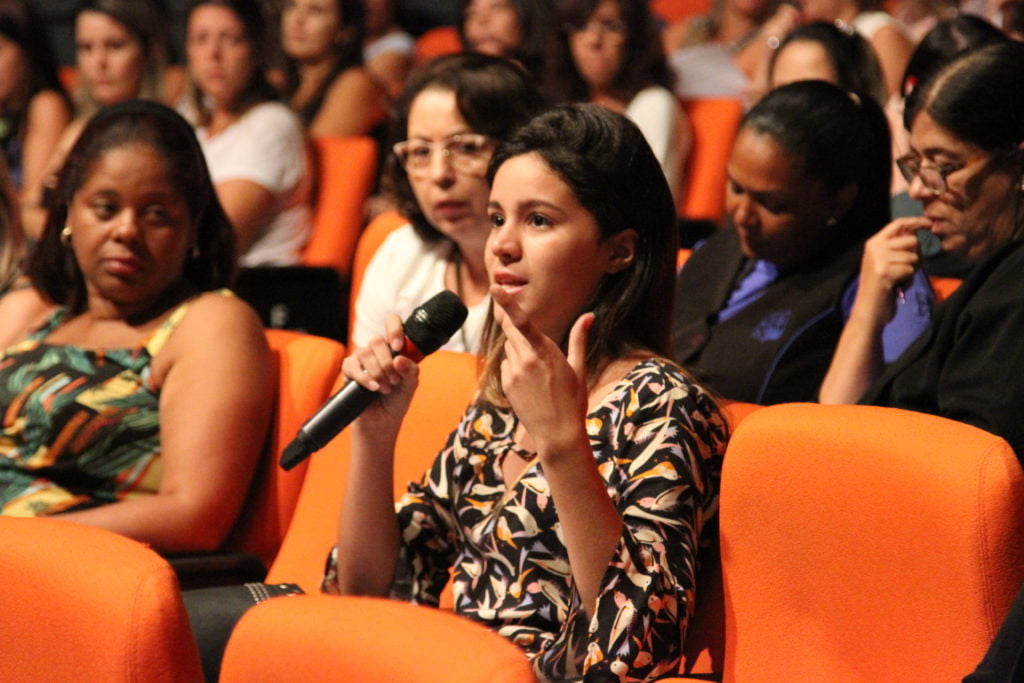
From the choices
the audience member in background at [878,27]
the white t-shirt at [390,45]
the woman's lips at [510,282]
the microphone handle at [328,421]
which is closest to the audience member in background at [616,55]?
the audience member in background at [878,27]

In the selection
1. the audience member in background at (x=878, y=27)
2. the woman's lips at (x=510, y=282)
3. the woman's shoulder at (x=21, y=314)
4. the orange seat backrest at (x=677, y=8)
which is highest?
the woman's lips at (x=510, y=282)

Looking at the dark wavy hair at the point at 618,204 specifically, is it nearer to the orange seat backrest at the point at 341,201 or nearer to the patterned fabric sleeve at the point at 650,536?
the patterned fabric sleeve at the point at 650,536

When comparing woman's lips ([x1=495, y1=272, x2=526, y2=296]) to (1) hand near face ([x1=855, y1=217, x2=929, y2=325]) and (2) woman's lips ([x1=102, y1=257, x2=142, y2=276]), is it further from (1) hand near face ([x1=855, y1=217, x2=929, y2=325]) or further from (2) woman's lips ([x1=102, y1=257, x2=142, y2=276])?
(2) woman's lips ([x1=102, y1=257, x2=142, y2=276])

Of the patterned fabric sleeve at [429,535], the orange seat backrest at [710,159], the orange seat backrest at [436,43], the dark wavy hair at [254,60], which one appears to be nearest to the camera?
the patterned fabric sleeve at [429,535]

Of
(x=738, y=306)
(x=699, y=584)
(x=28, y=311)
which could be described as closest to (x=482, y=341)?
(x=699, y=584)

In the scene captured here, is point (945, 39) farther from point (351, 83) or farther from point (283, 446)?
point (351, 83)

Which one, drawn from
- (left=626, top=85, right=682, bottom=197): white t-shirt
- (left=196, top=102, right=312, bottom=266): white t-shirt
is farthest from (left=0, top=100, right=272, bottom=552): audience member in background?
(left=626, top=85, right=682, bottom=197): white t-shirt

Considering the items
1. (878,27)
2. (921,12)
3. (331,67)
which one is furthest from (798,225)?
(331,67)

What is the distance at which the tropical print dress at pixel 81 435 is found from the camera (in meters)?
2.17

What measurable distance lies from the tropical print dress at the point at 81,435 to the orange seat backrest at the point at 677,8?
Result: 3.69m

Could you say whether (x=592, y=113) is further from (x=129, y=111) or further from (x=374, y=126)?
(x=374, y=126)

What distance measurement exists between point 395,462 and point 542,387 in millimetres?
648

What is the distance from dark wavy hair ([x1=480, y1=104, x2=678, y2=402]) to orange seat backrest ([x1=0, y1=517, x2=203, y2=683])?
63 centimetres

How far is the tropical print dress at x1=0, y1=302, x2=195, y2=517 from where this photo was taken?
7.11ft
